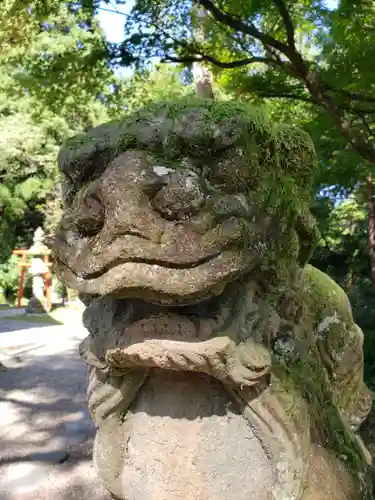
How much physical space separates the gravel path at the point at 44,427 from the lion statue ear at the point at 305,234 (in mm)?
2042

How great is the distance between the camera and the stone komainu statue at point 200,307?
905 mm

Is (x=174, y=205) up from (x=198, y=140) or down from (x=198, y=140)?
down

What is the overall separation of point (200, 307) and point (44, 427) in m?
3.12

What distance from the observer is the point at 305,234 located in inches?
45.1

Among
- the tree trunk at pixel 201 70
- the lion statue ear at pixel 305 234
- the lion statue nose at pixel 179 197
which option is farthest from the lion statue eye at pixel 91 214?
the tree trunk at pixel 201 70

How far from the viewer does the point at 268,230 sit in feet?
3.30

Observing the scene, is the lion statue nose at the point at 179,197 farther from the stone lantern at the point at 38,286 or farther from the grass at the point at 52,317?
the stone lantern at the point at 38,286

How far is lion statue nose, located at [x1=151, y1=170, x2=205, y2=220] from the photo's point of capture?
0.90m

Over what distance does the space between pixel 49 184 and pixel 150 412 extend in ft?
47.3

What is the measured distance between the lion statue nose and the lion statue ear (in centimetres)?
29

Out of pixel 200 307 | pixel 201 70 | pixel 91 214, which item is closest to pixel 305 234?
pixel 200 307

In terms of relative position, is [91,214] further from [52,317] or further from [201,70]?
[52,317]

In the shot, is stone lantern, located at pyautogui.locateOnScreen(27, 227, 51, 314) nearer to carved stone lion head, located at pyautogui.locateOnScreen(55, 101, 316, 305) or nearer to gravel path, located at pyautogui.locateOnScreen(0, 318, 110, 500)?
gravel path, located at pyautogui.locateOnScreen(0, 318, 110, 500)

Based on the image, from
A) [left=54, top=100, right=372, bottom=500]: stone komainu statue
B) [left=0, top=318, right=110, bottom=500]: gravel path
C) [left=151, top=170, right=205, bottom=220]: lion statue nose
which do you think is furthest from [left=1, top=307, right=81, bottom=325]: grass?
[left=151, top=170, right=205, bottom=220]: lion statue nose
